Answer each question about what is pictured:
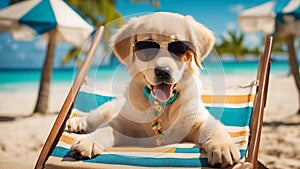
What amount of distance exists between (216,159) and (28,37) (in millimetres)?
6089

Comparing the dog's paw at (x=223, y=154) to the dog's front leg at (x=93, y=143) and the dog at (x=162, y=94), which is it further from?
the dog's front leg at (x=93, y=143)

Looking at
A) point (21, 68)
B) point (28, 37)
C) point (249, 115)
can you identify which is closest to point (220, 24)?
point (21, 68)

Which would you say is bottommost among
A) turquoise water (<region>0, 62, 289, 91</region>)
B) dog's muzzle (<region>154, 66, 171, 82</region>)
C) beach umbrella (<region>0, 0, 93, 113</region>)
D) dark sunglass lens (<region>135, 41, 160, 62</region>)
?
turquoise water (<region>0, 62, 289, 91</region>)

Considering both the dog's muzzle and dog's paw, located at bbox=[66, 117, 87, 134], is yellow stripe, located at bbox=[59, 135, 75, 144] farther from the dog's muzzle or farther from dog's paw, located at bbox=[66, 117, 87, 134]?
the dog's muzzle

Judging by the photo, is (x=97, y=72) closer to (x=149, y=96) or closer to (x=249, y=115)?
(x=149, y=96)

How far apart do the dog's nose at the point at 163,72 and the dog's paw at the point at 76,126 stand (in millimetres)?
904

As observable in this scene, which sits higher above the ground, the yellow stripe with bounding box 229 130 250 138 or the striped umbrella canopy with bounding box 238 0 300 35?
the striped umbrella canopy with bounding box 238 0 300 35

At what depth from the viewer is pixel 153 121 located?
2533 millimetres

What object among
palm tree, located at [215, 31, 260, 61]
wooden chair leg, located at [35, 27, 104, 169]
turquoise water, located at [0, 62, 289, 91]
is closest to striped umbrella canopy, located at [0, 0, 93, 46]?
turquoise water, located at [0, 62, 289, 91]

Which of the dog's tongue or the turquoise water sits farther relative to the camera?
the turquoise water

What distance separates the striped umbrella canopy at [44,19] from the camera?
6.31m

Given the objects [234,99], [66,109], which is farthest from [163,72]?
[234,99]

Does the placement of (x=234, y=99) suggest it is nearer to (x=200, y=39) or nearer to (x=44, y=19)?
(x=200, y=39)

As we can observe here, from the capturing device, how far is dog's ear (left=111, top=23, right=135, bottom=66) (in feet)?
7.89
